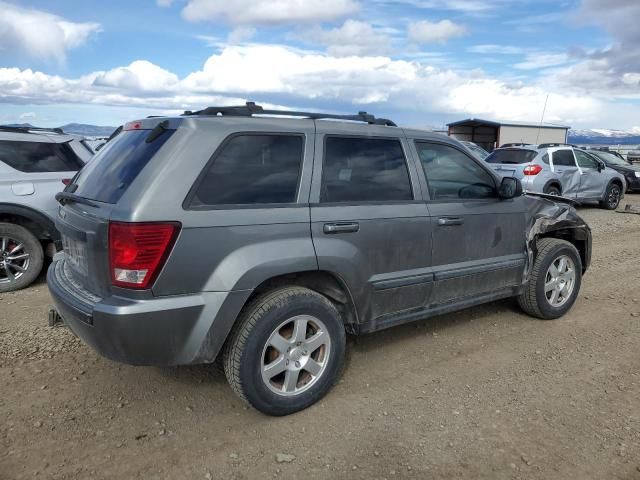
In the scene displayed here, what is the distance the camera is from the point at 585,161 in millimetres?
12898

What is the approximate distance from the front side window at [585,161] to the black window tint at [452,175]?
9.90 metres

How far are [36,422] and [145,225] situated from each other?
4.83 ft

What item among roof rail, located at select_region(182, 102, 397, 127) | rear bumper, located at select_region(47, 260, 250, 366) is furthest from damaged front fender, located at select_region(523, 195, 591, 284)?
rear bumper, located at select_region(47, 260, 250, 366)

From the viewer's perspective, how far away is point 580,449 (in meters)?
2.89

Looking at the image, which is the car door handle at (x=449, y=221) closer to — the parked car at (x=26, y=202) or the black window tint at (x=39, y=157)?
the parked car at (x=26, y=202)

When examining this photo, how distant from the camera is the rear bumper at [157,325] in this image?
268 cm

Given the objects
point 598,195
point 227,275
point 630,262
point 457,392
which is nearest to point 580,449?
point 457,392

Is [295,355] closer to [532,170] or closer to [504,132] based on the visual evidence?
[532,170]

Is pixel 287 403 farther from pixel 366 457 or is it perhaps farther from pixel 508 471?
pixel 508 471

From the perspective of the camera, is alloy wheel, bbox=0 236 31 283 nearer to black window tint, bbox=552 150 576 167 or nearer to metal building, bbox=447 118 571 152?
black window tint, bbox=552 150 576 167

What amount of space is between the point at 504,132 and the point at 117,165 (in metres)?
28.9

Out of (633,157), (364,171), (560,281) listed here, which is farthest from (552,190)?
(633,157)

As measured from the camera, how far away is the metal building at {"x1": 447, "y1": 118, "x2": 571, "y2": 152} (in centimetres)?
2919

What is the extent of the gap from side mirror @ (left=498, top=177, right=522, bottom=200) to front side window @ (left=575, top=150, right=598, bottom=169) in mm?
9762
